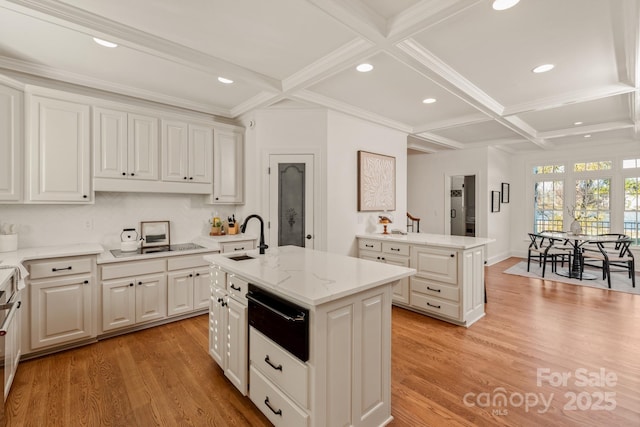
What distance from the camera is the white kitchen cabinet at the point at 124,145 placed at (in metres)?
3.13

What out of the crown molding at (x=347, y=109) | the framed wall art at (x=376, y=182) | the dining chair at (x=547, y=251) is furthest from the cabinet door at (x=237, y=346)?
the dining chair at (x=547, y=251)

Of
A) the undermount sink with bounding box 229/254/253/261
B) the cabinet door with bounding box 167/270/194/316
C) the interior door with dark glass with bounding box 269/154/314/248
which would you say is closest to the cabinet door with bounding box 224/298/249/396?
the undermount sink with bounding box 229/254/253/261

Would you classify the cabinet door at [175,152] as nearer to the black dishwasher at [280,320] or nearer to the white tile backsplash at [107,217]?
the white tile backsplash at [107,217]

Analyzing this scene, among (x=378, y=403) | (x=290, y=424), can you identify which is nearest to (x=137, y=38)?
(x=290, y=424)

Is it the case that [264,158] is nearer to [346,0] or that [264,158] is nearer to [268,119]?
[268,119]

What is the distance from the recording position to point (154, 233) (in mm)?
3777

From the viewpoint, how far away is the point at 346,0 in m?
2.01

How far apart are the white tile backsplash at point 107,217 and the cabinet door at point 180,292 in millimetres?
736

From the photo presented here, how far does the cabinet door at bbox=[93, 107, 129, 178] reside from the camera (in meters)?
3.11

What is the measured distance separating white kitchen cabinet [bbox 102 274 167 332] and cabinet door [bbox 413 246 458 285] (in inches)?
119

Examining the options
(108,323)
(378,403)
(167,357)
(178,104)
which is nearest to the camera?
(378,403)

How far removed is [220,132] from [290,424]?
354 centimetres

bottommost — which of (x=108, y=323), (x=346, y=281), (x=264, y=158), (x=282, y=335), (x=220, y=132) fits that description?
(x=108, y=323)

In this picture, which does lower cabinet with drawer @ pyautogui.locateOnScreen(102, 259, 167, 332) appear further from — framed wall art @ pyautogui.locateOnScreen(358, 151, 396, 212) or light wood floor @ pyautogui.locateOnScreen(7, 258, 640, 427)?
framed wall art @ pyautogui.locateOnScreen(358, 151, 396, 212)
